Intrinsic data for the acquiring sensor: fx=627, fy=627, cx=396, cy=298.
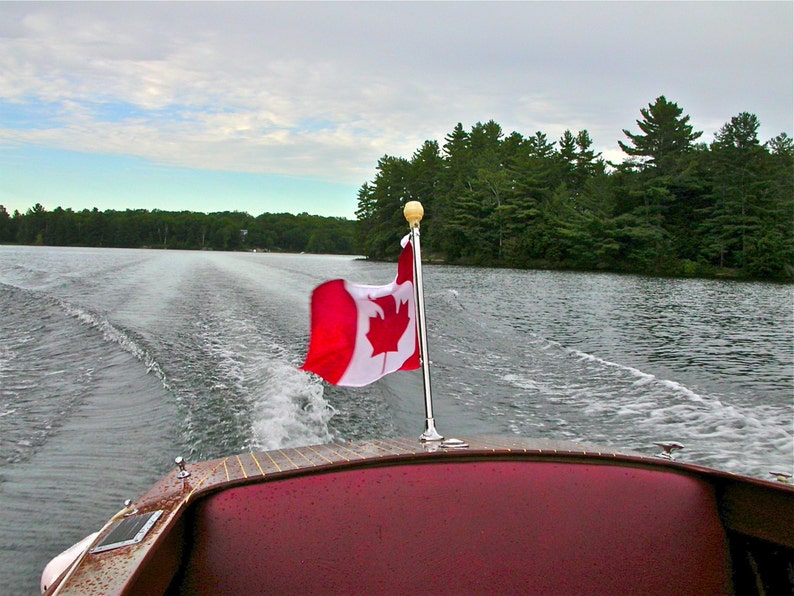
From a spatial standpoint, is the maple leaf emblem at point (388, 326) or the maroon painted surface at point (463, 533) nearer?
the maroon painted surface at point (463, 533)

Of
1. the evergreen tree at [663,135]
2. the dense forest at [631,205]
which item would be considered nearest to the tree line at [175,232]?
the dense forest at [631,205]

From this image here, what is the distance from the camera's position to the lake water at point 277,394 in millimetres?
4852

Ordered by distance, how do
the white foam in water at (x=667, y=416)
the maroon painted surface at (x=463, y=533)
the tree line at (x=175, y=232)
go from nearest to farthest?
the maroon painted surface at (x=463, y=533), the white foam in water at (x=667, y=416), the tree line at (x=175, y=232)

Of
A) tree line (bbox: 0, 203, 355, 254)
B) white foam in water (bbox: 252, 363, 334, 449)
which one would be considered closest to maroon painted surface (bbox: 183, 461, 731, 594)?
white foam in water (bbox: 252, 363, 334, 449)

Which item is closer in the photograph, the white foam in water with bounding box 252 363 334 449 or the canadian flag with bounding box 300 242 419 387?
the canadian flag with bounding box 300 242 419 387

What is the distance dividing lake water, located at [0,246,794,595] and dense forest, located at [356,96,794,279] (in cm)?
2915

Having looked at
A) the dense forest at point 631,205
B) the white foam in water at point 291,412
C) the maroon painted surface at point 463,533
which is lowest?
the white foam in water at point 291,412

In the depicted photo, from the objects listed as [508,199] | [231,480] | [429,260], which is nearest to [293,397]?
[231,480]

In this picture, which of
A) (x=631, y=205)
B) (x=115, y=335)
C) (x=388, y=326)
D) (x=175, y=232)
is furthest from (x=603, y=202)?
(x=175, y=232)

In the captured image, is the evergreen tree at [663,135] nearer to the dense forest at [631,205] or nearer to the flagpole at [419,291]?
the dense forest at [631,205]

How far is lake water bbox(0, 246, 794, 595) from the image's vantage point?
15.9 ft

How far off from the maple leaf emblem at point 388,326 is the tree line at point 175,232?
85426mm

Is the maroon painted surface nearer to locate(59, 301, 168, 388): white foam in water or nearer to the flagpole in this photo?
the flagpole

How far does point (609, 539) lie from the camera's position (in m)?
2.22
